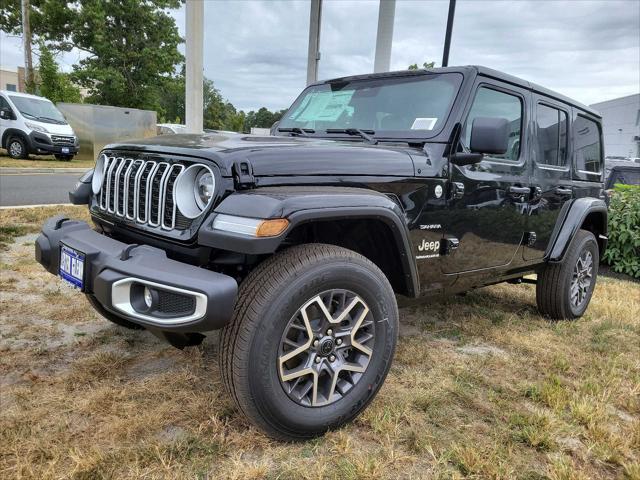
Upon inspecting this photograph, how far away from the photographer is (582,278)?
4344mm

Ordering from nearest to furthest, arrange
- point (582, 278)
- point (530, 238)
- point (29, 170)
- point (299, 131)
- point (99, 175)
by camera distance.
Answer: point (99, 175) → point (299, 131) → point (530, 238) → point (582, 278) → point (29, 170)

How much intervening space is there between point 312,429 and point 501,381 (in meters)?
1.36

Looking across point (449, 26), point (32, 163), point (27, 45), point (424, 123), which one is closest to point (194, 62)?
point (449, 26)

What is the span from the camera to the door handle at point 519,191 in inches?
130

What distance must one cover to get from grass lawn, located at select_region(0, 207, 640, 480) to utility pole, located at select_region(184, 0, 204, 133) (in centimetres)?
767

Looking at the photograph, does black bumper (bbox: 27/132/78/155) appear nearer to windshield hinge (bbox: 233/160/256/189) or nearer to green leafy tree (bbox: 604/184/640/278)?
green leafy tree (bbox: 604/184/640/278)

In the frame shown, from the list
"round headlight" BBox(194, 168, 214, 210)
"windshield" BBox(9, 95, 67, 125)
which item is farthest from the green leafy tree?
"windshield" BBox(9, 95, 67, 125)

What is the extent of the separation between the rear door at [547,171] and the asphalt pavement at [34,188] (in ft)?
24.4

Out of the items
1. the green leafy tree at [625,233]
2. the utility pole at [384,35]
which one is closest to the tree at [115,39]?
the utility pole at [384,35]

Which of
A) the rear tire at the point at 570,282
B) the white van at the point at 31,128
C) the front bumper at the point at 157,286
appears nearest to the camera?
the front bumper at the point at 157,286

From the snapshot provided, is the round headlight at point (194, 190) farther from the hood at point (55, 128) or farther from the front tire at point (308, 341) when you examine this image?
the hood at point (55, 128)

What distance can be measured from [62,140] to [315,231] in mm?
15399

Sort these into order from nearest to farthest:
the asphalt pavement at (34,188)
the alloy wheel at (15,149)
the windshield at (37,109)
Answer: the asphalt pavement at (34,188), the windshield at (37,109), the alloy wheel at (15,149)

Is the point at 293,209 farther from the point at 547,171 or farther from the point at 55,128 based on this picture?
the point at 55,128
